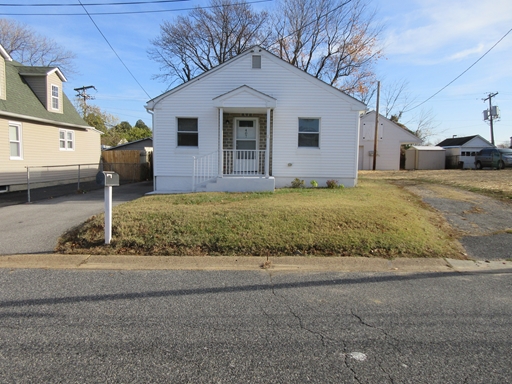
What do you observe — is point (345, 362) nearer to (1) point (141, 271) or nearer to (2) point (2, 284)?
(1) point (141, 271)

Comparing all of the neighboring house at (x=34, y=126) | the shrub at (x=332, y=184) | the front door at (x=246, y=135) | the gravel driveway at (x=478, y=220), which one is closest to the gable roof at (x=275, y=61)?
the front door at (x=246, y=135)

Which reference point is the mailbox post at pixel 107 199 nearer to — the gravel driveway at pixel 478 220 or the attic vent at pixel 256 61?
the gravel driveway at pixel 478 220

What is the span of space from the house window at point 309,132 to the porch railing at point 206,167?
3.59 metres

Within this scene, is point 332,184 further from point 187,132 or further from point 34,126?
point 34,126

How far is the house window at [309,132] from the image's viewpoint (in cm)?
1382

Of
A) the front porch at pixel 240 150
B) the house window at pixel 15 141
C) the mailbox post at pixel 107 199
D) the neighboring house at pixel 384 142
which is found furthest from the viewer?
the neighboring house at pixel 384 142

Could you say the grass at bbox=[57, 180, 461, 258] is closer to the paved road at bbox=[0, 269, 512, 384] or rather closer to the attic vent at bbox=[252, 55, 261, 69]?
the paved road at bbox=[0, 269, 512, 384]

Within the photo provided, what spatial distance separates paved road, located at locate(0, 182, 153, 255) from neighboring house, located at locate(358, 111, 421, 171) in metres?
26.8

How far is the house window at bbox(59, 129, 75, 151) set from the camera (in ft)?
61.9

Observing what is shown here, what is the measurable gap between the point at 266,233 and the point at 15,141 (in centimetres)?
1443

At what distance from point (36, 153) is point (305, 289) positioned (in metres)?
16.9

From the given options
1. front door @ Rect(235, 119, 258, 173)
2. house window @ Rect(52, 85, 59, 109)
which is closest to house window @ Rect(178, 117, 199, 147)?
front door @ Rect(235, 119, 258, 173)

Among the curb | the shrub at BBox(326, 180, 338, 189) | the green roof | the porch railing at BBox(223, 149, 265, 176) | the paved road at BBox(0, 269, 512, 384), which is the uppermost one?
the green roof

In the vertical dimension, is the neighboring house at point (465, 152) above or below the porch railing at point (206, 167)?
above
